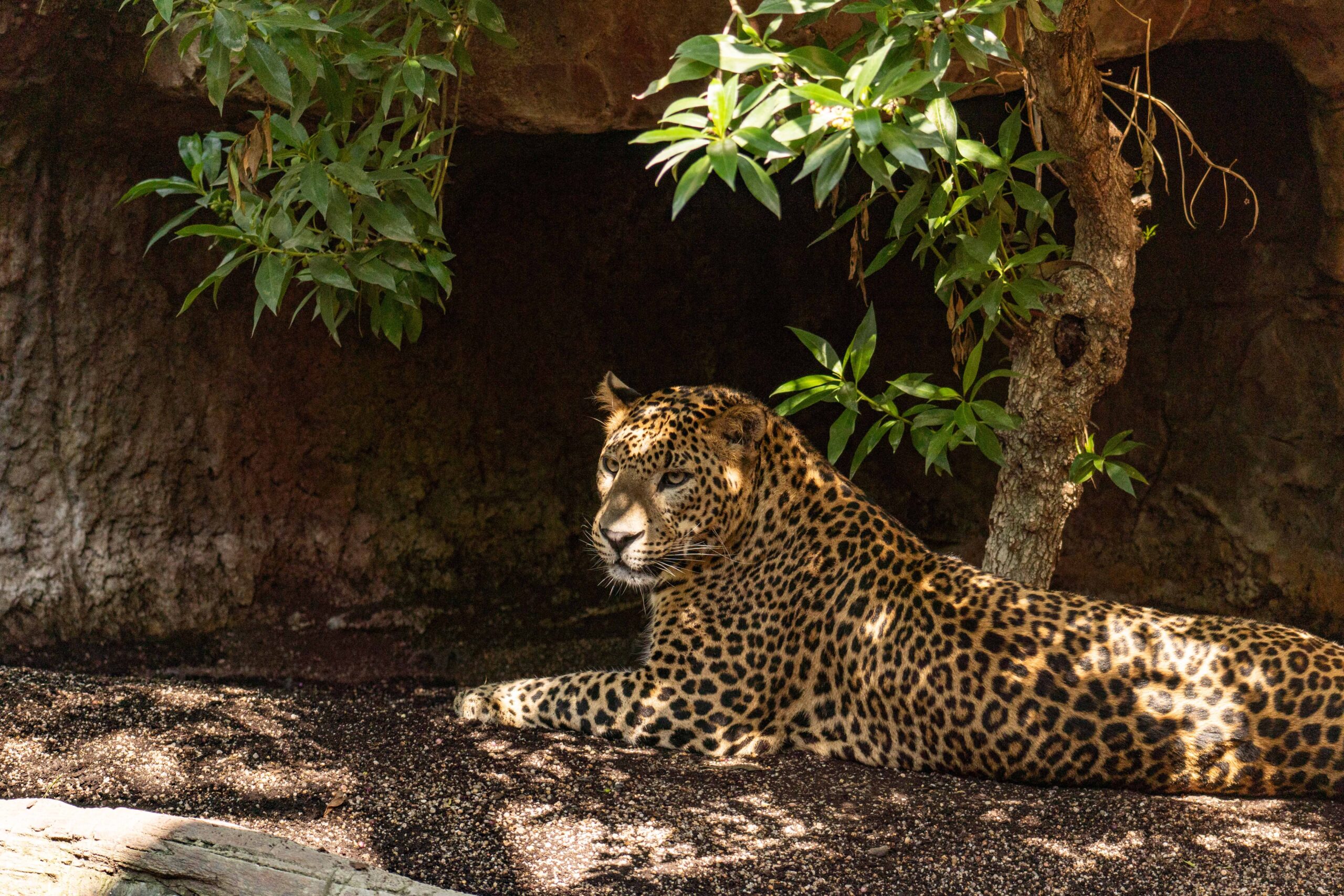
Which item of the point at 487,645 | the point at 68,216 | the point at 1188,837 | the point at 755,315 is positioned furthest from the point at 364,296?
the point at 1188,837

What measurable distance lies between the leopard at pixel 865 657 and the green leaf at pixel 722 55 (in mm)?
2378

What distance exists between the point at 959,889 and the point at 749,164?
89.9 inches

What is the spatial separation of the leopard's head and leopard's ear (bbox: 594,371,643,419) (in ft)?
1.11

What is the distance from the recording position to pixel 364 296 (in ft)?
19.3

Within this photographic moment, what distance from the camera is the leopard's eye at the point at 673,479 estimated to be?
564 centimetres

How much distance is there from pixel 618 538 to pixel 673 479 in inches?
15.4

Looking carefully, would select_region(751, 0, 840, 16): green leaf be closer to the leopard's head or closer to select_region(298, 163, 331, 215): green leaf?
select_region(298, 163, 331, 215): green leaf

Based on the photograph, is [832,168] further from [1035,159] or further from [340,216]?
[340,216]

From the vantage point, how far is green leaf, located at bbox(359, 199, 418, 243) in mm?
4977

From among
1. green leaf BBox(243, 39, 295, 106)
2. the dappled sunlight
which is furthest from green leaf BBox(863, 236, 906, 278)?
green leaf BBox(243, 39, 295, 106)

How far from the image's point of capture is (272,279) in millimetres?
4805

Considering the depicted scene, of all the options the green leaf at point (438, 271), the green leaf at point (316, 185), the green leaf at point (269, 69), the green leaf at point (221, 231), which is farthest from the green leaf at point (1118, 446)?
the green leaf at point (221, 231)

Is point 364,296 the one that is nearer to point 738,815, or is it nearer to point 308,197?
point 308,197

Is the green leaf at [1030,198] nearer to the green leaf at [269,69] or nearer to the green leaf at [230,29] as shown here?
the green leaf at [269,69]
